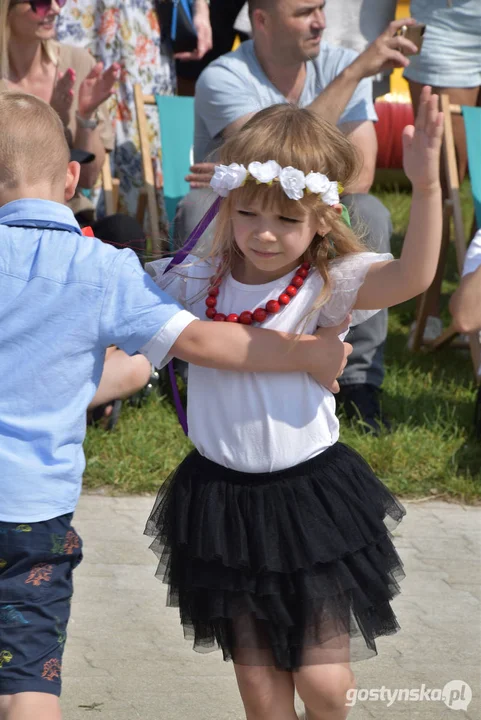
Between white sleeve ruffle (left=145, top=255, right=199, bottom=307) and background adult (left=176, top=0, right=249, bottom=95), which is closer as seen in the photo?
white sleeve ruffle (left=145, top=255, right=199, bottom=307)

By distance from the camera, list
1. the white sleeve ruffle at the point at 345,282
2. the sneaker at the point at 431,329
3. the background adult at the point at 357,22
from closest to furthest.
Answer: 1. the white sleeve ruffle at the point at 345,282
2. the sneaker at the point at 431,329
3. the background adult at the point at 357,22

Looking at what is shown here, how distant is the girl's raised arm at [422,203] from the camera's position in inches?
83.5

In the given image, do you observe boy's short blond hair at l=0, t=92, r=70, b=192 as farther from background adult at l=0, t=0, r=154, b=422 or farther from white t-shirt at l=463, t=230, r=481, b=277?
background adult at l=0, t=0, r=154, b=422

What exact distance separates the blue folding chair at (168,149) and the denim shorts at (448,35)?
4.18ft

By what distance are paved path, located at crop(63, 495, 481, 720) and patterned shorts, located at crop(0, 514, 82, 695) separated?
613 millimetres

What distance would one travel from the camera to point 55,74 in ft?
16.5

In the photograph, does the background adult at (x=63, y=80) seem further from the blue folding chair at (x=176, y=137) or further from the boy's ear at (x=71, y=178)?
the boy's ear at (x=71, y=178)

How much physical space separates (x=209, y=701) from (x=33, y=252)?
1.34m

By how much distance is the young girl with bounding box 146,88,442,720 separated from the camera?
2.29 meters

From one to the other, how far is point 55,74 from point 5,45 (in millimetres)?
296

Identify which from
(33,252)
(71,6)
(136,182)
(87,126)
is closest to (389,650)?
(33,252)

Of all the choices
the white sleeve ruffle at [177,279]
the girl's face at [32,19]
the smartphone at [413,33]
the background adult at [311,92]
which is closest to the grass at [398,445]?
the background adult at [311,92]

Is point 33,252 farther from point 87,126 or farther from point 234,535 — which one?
point 87,126

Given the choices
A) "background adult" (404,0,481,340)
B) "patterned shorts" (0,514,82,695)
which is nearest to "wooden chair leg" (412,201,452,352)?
"background adult" (404,0,481,340)
